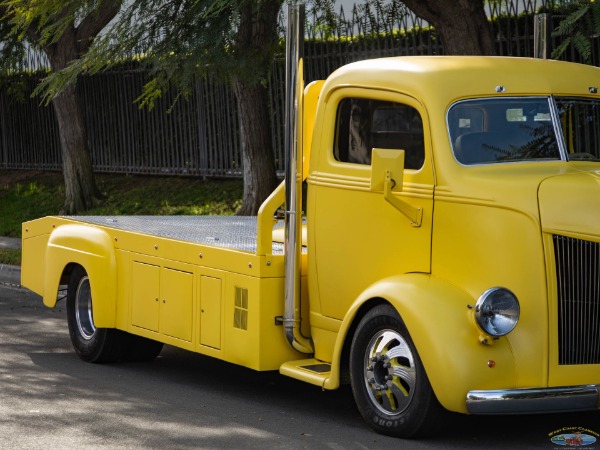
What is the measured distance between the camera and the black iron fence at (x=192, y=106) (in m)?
16.9

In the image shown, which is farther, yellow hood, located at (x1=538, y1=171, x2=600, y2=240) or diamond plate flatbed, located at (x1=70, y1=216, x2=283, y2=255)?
diamond plate flatbed, located at (x1=70, y1=216, x2=283, y2=255)

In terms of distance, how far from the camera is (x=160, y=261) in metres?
9.16

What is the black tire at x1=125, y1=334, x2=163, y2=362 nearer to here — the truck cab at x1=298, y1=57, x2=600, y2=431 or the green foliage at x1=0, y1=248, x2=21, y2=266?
the truck cab at x1=298, y1=57, x2=600, y2=431

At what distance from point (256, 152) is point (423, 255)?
34.6 ft

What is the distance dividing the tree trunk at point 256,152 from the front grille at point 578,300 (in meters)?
10.9

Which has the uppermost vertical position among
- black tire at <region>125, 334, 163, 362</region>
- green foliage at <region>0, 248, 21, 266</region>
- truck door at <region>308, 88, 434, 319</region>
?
truck door at <region>308, 88, 434, 319</region>

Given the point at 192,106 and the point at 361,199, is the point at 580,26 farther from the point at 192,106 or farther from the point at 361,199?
the point at 192,106

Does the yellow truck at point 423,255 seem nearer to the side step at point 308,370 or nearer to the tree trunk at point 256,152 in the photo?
the side step at point 308,370

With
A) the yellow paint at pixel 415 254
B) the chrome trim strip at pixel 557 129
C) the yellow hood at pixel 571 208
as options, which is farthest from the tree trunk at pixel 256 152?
the yellow hood at pixel 571 208

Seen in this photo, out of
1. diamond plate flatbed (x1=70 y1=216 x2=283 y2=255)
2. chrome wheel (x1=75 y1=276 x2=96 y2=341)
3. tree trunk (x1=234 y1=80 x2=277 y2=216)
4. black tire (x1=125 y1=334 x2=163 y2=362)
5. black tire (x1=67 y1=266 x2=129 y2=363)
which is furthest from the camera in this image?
tree trunk (x1=234 y1=80 x2=277 y2=216)

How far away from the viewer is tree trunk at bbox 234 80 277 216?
17.7 metres

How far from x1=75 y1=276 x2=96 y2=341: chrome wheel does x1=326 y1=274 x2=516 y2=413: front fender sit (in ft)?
12.4

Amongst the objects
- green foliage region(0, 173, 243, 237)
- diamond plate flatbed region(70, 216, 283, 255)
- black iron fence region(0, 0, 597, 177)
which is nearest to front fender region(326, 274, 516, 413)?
diamond plate flatbed region(70, 216, 283, 255)

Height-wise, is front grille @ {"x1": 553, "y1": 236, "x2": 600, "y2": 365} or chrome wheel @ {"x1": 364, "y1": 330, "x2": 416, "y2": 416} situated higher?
front grille @ {"x1": 553, "y1": 236, "x2": 600, "y2": 365}
